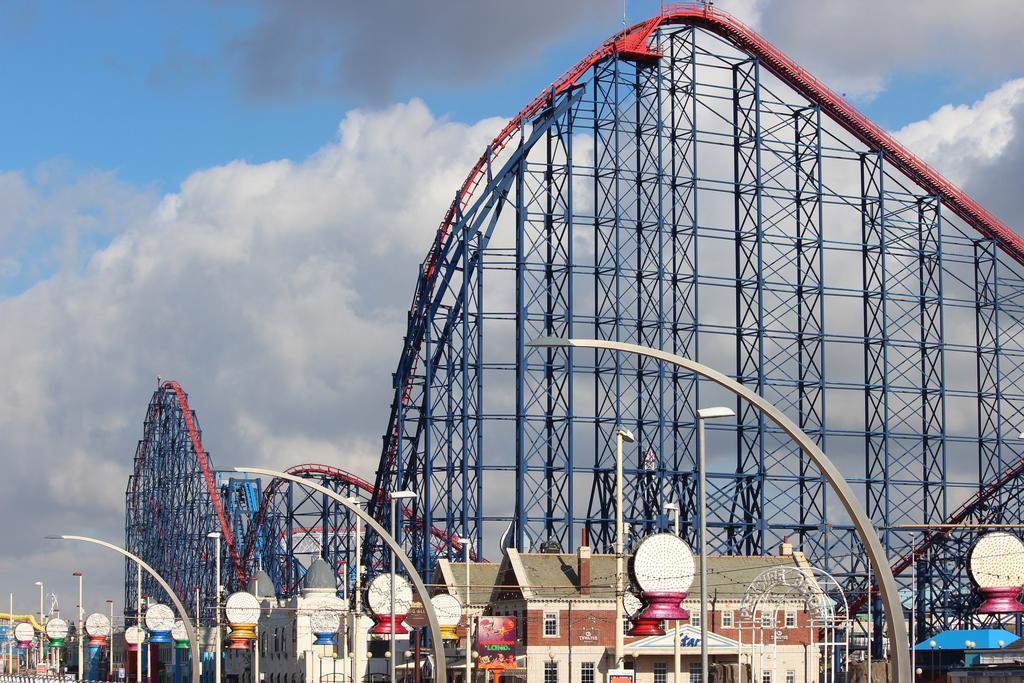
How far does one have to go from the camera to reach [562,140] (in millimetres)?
63688

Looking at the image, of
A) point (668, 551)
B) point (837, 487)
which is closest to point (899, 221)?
point (668, 551)

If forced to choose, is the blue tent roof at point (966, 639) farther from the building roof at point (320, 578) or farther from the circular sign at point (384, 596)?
the circular sign at point (384, 596)

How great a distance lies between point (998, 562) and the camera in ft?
104

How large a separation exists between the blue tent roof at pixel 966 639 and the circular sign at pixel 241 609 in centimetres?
2666

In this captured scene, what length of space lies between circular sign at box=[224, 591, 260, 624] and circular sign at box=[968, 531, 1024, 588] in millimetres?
32934

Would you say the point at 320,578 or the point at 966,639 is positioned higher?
the point at 320,578

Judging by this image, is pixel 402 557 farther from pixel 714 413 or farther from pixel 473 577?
pixel 473 577

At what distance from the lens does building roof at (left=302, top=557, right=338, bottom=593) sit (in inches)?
3061

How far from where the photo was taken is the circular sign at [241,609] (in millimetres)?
58875

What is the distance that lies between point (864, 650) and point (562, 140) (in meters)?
26.2

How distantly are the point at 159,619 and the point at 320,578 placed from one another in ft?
33.7

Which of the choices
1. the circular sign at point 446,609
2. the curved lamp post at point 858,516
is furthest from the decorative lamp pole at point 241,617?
the curved lamp post at point 858,516

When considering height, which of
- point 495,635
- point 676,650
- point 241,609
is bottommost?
point 495,635

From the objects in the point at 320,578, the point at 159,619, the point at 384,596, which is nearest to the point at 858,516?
the point at 384,596
